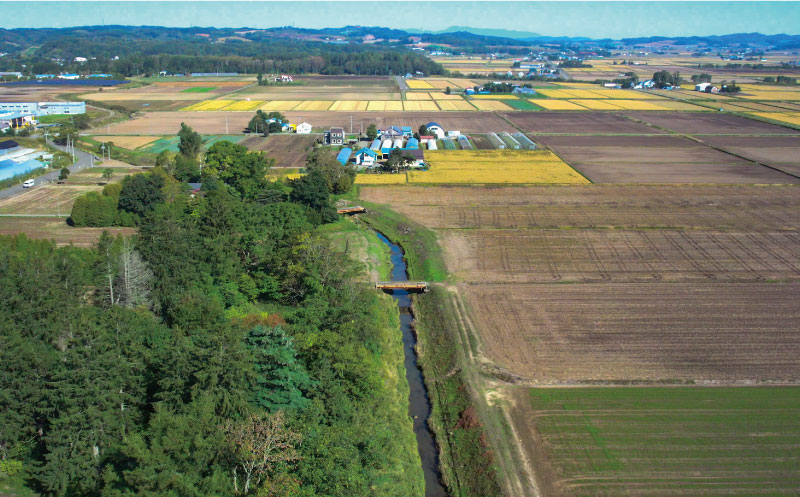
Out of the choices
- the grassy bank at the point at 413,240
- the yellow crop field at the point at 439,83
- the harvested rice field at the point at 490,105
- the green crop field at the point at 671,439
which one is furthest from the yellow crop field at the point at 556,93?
the green crop field at the point at 671,439

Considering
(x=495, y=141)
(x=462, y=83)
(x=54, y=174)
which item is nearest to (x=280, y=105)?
(x=495, y=141)

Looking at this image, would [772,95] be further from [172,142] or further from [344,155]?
[172,142]

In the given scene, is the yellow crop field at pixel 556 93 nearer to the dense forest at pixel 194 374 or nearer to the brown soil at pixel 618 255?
the brown soil at pixel 618 255

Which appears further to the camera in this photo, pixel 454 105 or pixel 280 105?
pixel 454 105

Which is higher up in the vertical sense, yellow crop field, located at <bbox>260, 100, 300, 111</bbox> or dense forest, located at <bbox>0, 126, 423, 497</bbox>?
yellow crop field, located at <bbox>260, 100, 300, 111</bbox>

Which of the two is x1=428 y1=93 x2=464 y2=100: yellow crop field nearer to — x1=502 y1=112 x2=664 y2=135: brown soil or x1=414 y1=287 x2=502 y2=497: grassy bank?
x1=502 y1=112 x2=664 y2=135: brown soil

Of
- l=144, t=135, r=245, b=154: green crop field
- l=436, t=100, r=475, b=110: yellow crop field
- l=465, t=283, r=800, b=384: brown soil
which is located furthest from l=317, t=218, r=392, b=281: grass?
l=436, t=100, r=475, b=110: yellow crop field
